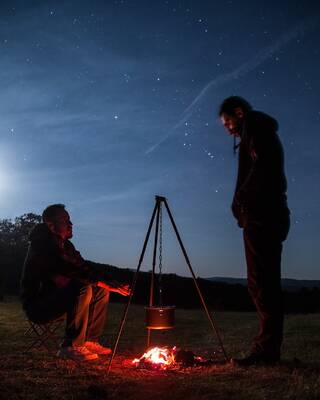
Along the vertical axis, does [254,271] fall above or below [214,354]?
above

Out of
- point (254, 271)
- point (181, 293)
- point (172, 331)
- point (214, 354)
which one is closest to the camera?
point (254, 271)

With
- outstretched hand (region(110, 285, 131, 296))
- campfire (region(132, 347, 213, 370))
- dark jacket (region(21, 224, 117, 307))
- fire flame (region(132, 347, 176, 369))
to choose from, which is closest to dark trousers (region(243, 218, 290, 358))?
campfire (region(132, 347, 213, 370))

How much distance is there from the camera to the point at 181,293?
19.2 metres

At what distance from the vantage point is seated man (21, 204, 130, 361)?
4.72 m

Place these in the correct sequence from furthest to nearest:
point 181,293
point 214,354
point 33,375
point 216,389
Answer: point 181,293, point 214,354, point 33,375, point 216,389

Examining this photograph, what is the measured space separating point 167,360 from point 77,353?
942 millimetres

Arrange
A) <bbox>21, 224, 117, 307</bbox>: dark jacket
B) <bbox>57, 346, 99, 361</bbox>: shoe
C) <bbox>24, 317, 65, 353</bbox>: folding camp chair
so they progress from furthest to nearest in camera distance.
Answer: <bbox>24, 317, 65, 353</bbox>: folding camp chair → <bbox>21, 224, 117, 307</bbox>: dark jacket → <bbox>57, 346, 99, 361</bbox>: shoe

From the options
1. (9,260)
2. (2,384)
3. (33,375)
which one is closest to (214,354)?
(33,375)

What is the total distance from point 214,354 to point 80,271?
1.87 m

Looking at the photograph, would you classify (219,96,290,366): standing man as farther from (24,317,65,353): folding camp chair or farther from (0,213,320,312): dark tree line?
(0,213,320,312): dark tree line

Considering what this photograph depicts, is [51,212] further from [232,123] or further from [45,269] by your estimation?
[232,123]

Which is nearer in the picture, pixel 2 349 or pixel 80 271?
pixel 80 271

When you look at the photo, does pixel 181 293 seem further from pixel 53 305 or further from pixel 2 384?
pixel 2 384

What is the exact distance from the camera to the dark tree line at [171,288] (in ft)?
57.6
